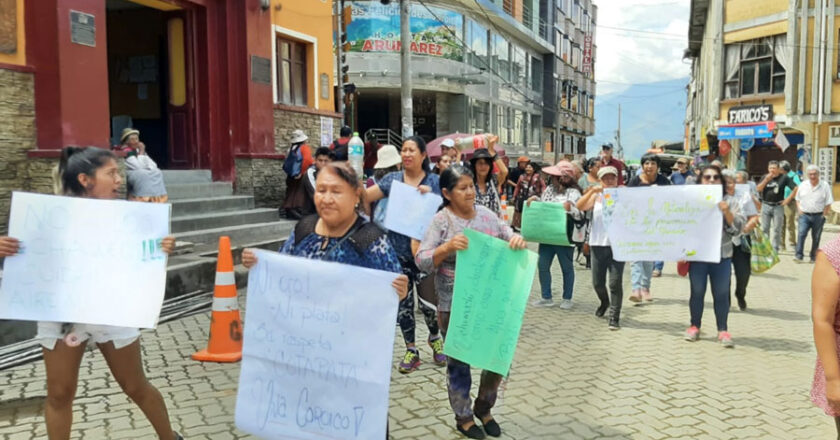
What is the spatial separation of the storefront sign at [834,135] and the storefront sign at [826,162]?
8.0 inches

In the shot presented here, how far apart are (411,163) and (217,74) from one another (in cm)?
773

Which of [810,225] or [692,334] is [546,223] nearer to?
[692,334]

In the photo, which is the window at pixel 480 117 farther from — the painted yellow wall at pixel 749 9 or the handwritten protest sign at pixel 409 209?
the handwritten protest sign at pixel 409 209

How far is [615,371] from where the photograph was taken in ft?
18.4

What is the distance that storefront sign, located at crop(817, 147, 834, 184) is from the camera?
2205 centimetres

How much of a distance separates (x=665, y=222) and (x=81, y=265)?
5.00 metres

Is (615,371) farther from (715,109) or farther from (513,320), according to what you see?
(715,109)

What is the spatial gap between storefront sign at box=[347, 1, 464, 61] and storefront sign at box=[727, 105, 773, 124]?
12.4m

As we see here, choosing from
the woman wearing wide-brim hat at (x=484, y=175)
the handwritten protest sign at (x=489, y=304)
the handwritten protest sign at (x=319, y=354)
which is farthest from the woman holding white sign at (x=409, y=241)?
the handwritten protest sign at (x=319, y=354)

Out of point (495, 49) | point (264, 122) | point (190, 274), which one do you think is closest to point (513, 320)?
point (190, 274)

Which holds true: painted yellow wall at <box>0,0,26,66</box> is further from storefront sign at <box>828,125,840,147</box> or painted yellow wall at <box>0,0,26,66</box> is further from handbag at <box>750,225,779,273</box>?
storefront sign at <box>828,125,840,147</box>

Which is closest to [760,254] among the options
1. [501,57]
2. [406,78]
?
[406,78]

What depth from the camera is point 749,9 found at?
80.8 ft

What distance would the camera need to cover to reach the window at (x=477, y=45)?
109 ft
